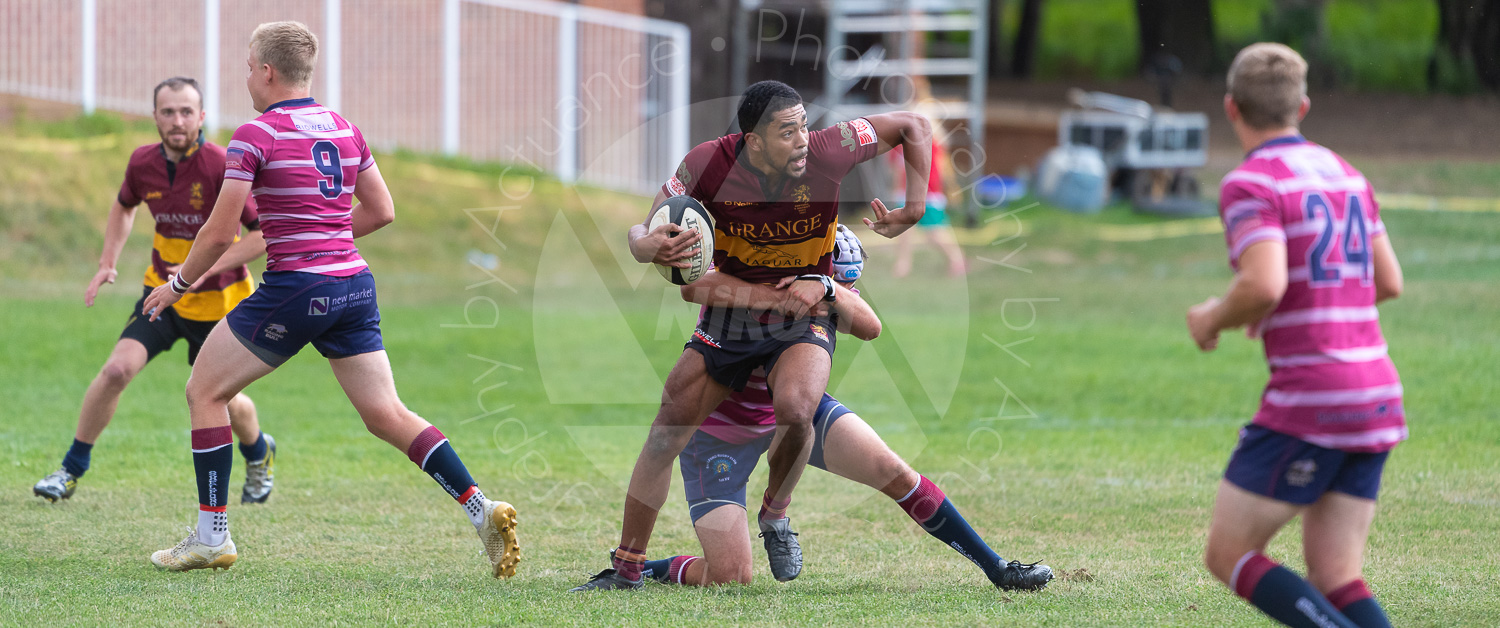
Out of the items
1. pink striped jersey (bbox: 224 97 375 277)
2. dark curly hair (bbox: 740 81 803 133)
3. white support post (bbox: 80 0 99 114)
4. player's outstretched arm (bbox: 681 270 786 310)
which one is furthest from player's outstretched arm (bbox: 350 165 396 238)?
white support post (bbox: 80 0 99 114)

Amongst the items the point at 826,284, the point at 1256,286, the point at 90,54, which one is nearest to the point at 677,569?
the point at 826,284

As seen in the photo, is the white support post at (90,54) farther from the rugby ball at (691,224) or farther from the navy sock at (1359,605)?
the navy sock at (1359,605)

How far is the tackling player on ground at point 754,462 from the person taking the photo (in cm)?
468

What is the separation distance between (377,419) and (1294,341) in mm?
3160

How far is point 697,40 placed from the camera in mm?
21172

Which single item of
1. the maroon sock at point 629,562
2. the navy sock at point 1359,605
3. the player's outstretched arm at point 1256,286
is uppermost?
the player's outstretched arm at point 1256,286

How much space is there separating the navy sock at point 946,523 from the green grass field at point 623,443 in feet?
0.36

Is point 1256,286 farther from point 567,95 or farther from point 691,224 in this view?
point 567,95

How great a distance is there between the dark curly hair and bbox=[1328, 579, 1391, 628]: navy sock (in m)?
2.28

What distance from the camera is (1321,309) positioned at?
325cm

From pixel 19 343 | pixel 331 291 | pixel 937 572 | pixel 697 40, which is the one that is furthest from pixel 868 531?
pixel 697 40

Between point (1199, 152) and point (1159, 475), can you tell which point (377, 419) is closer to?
point (1159, 475)

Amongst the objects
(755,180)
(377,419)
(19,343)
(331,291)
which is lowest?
(19,343)

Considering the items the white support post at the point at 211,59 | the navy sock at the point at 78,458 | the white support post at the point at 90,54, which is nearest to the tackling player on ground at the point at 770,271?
the navy sock at the point at 78,458
